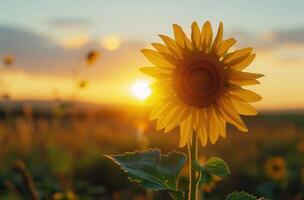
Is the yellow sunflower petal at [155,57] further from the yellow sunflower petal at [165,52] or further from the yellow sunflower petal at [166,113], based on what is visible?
the yellow sunflower petal at [166,113]

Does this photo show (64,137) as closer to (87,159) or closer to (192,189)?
(87,159)

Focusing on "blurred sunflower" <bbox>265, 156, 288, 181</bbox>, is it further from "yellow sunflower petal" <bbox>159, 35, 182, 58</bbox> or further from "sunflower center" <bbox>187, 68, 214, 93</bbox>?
"yellow sunflower petal" <bbox>159, 35, 182, 58</bbox>

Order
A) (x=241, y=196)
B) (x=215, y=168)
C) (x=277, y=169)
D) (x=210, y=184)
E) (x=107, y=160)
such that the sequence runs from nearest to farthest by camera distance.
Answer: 1. (x=215, y=168)
2. (x=241, y=196)
3. (x=210, y=184)
4. (x=277, y=169)
5. (x=107, y=160)

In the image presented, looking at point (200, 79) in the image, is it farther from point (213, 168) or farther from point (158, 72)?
point (213, 168)

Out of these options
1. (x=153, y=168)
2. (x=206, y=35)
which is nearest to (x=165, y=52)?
(x=206, y=35)

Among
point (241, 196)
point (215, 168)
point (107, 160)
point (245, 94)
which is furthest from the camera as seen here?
point (107, 160)

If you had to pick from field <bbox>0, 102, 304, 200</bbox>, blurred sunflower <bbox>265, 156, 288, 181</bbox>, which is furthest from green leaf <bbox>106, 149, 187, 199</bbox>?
blurred sunflower <bbox>265, 156, 288, 181</bbox>
